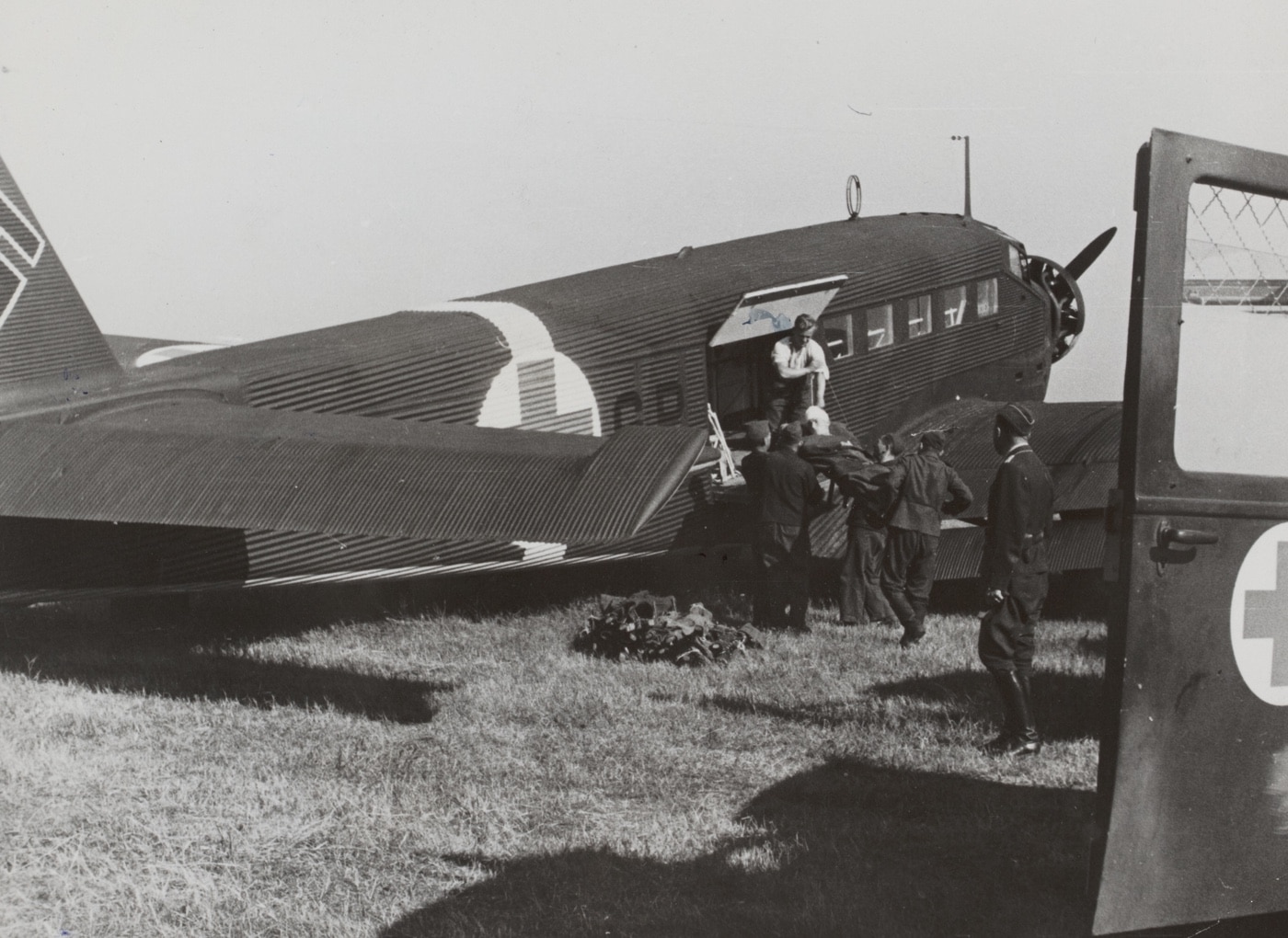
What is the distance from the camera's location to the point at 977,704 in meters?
7.10

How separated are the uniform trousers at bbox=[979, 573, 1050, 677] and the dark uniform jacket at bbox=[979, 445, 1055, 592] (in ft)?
0.16

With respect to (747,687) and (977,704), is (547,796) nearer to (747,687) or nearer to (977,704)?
(747,687)

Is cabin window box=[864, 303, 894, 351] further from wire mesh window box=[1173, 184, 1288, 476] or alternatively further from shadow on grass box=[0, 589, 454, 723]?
wire mesh window box=[1173, 184, 1288, 476]

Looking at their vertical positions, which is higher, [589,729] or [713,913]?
[713,913]

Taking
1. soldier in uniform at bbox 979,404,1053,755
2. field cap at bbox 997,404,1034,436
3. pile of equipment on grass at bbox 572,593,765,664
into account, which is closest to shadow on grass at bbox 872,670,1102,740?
soldier in uniform at bbox 979,404,1053,755

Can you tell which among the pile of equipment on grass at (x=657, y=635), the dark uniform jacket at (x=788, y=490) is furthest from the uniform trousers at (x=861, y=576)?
the pile of equipment on grass at (x=657, y=635)

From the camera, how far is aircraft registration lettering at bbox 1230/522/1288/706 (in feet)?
11.1

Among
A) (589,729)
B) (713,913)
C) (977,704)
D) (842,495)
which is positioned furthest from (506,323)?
(713,913)

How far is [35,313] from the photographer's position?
24.1 feet

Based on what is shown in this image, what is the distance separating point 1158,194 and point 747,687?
4896mm

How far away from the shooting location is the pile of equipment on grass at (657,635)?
26.8ft

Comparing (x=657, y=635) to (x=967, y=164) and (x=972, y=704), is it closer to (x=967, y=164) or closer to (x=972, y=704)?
→ (x=972, y=704)

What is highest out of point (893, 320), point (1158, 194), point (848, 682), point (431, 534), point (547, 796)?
point (1158, 194)

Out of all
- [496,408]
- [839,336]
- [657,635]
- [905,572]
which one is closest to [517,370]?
[496,408]
